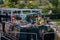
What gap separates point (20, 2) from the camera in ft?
4.66

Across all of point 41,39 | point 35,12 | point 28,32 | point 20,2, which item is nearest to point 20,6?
point 20,2

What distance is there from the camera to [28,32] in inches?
55.2

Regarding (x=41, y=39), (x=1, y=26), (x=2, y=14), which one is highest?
(x=2, y=14)

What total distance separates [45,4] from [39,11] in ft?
0.27

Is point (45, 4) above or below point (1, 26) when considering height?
above

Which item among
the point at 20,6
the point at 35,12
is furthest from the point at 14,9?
the point at 35,12

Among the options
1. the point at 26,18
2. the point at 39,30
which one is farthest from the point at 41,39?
the point at 26,18

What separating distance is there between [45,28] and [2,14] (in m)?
0.41

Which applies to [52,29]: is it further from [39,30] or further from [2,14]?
[2,14]

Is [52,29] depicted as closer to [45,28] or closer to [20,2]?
[45,28]

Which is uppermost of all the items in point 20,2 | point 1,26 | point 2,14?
point 20,2

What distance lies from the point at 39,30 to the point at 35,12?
167 millimetres

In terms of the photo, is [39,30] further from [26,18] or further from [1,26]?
[1,26]

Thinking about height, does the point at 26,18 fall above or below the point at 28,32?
above
